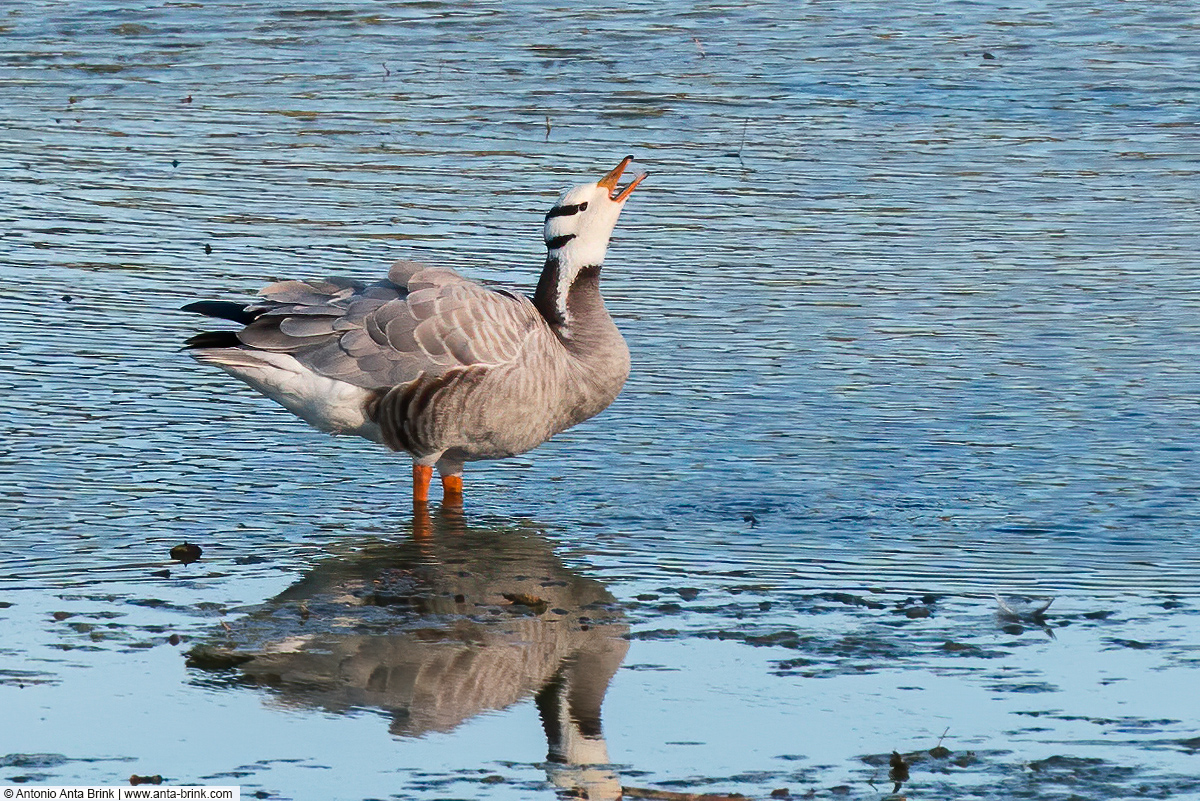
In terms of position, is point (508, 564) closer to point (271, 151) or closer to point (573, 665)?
point (573, 665)

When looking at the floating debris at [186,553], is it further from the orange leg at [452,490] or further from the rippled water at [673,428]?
the orange leg at [452,490]

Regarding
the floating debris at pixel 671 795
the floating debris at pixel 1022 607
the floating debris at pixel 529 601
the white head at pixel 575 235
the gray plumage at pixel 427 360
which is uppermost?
the white head at pixel 575 235

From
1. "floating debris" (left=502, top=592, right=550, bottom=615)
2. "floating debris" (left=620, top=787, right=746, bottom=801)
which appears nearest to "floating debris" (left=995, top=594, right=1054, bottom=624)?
"floating debris" (left=502, top=592, right=550, bottom=615)

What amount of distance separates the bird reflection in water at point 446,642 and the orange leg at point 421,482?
0.45 metres

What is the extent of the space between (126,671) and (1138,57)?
12499mm

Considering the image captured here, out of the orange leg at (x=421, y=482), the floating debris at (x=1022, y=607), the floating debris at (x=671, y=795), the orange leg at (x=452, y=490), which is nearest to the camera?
Answer: the floating debris at (x=671, y=795)

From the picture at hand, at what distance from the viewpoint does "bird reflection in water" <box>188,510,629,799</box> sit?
18.3 feet

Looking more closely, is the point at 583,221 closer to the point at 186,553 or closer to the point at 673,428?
the point at 673,428

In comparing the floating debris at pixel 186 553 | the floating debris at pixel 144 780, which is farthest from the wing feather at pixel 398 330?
the floating debris at pixel 144 780

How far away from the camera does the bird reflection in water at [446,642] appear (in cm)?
557

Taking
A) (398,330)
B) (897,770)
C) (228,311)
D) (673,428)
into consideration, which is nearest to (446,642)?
(897,770)

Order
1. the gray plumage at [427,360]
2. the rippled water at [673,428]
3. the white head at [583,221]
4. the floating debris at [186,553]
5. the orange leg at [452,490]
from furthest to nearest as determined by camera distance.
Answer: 1. the white head at [583,221]
2. the orange leg at [452,490]
3. the gray plumage at [427,360]
4. the floating debris at [186,553]
5. the rippled water at [673,428]

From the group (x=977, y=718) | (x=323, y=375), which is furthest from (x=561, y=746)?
(x=323, y=375)

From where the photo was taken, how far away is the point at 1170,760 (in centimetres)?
→ 522
